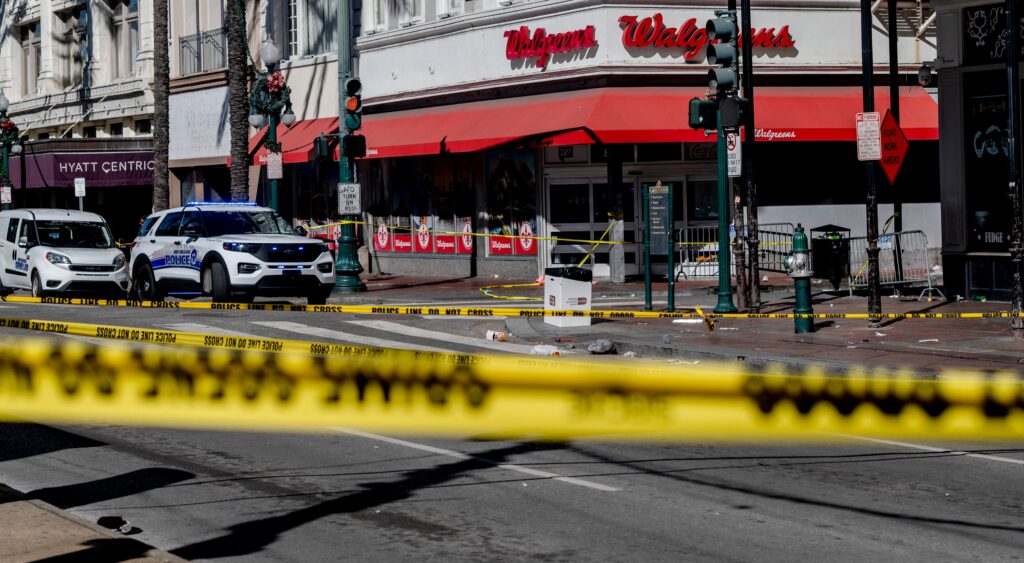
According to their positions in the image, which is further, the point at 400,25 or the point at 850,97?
the point at 400,25

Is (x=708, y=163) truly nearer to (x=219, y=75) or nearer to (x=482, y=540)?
(x=219, y=75)

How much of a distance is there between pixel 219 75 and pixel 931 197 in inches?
829

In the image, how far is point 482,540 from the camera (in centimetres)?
724

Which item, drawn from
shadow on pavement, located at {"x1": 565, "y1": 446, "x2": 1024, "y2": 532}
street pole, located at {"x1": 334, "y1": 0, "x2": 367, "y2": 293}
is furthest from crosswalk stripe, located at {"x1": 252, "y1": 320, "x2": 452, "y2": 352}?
shadow on pavement, located at {"x1": 565, "y1": 446, "x2": 1024, "y2": 532}

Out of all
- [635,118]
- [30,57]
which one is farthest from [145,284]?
[30,57]

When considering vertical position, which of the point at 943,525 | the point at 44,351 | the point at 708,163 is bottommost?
the point at 943,525

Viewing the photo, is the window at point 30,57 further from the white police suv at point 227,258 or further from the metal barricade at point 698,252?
the white police suv at point 227,258

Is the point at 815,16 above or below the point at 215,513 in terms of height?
above

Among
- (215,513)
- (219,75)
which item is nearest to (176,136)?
(219,75)

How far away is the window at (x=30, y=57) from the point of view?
55700 millimetres

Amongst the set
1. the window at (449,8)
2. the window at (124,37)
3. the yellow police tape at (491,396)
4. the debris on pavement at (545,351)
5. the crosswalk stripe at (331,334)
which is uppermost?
the window at (124,37)

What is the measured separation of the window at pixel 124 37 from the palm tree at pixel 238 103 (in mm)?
13978

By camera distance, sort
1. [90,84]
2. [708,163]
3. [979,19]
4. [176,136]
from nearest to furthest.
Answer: [979,19], [708,163], [176,136], [90,84]

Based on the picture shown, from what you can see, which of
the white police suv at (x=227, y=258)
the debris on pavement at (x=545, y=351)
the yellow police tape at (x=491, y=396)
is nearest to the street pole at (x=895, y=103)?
the debris on pavement at (x=545, y=351)
